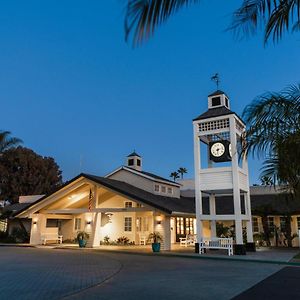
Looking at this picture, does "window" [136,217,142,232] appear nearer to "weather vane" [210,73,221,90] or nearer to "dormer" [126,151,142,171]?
"dormer" [126,151,142,171]

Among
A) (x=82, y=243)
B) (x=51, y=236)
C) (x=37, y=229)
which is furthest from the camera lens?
(x=51, y=236)

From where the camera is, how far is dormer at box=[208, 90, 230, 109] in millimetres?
21177

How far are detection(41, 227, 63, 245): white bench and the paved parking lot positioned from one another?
11918mm

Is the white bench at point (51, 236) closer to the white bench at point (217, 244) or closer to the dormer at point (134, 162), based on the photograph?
the dormer at point (134, 162)

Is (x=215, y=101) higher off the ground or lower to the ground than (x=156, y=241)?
higher

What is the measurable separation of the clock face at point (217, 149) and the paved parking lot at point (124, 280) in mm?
6870

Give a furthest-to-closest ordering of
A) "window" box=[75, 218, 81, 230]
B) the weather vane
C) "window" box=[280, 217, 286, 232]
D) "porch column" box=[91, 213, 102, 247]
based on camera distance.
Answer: "window" box=[75, 218, 81, 230] → "window" box=[280, 217, 286, 232] → "porch column" box=[91, 213, 102, 247] → the weather vane

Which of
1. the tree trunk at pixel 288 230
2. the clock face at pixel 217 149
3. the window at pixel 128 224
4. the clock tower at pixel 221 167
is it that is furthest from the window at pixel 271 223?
the window at pixel 128 224

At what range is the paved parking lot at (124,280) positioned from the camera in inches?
328

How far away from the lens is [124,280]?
33.9 ft

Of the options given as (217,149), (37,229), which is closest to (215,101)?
(217,149)

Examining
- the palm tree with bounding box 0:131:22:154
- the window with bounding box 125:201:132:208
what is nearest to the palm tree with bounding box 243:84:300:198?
the window with bounding box 125:201:132:208

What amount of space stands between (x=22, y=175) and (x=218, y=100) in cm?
3287

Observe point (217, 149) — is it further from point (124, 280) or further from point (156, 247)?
point (124, 280)
